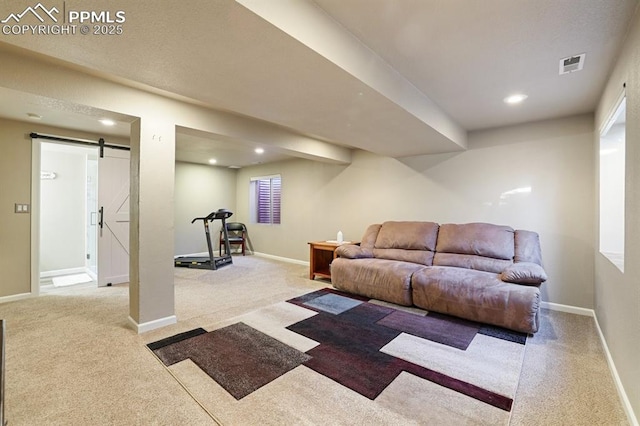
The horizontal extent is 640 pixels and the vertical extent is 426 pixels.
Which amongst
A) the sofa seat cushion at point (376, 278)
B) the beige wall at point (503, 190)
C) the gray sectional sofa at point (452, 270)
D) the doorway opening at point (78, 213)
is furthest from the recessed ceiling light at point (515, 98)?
the doorway opening at point (78, 213)

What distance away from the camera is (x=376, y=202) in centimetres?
518

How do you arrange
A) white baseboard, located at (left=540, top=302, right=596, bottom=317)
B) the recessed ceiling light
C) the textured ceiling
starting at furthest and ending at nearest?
white baseboard, located at (left=540, top=302, right=596, bottom=317), the recessed ceiling light, the textured ceiling

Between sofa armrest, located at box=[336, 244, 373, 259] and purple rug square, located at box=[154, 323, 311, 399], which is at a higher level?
sofa armrest, located at box=[336, 244, 373, 259]

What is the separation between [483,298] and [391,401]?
168 cm

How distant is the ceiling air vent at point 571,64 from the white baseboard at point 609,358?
2.28 meters

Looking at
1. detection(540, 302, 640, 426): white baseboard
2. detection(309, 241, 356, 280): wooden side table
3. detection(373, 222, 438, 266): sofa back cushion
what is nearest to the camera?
detection(540, 302, 640, 426): white baseboard

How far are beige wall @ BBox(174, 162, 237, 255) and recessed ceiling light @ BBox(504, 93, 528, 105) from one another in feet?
21.8

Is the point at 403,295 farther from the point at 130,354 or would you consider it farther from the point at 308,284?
the point at 130,354

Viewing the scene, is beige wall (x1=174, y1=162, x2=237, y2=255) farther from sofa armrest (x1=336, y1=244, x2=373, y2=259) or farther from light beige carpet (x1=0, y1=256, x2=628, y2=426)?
sofa armrest (x1=336, y1=244, x2=373, y2=259)

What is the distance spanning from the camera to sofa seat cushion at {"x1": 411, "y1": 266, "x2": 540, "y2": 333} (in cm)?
268

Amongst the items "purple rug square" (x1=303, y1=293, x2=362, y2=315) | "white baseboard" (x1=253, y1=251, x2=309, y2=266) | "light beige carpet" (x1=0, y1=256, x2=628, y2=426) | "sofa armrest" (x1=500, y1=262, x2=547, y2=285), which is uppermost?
"sofa armrest" (x1=500, y1=262, x2=547, y2=285)

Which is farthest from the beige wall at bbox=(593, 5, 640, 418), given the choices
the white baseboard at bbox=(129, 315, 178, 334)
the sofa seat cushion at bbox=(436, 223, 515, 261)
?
the white baseboard at bbox=(129, 315, 178, 334)

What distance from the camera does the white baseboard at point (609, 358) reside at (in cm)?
161

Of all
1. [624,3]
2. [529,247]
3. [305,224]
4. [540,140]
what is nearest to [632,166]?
[624,3]
